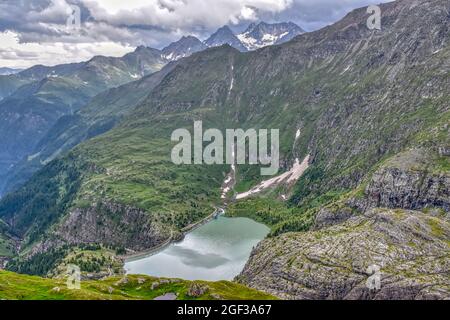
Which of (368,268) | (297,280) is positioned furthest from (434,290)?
(297,280)
